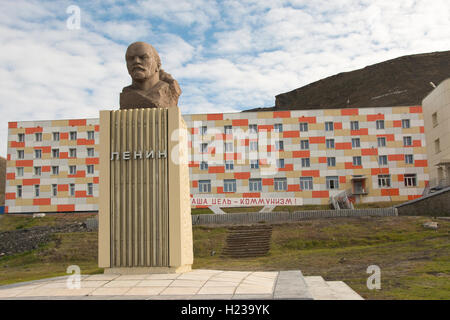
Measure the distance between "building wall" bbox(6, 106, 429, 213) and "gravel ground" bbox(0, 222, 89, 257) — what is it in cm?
1193

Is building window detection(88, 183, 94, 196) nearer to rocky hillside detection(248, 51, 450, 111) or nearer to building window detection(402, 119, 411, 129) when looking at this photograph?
building window detection(402, 119, 411, 129)

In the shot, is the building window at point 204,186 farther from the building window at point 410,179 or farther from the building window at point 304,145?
the building window at point 410,179

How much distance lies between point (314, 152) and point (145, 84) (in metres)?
38.4

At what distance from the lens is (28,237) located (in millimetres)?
36750

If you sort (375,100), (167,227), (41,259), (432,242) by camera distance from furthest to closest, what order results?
(375,100) → (41,259) → (432,242) → (167,227)

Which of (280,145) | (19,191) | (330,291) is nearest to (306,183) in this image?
(280,145)

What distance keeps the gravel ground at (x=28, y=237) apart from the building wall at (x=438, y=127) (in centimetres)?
3204

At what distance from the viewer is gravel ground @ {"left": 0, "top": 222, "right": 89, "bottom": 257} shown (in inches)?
1324

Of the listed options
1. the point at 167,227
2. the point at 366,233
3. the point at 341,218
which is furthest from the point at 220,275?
the point at 341,218

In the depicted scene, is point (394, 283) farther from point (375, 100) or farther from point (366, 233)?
point (375, 100)

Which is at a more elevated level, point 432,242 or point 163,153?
point 163,153

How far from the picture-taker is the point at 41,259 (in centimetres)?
3056

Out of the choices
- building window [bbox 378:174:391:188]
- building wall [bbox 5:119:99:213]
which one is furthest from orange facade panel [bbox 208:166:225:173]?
building window [bbox 378:174:391:188]
